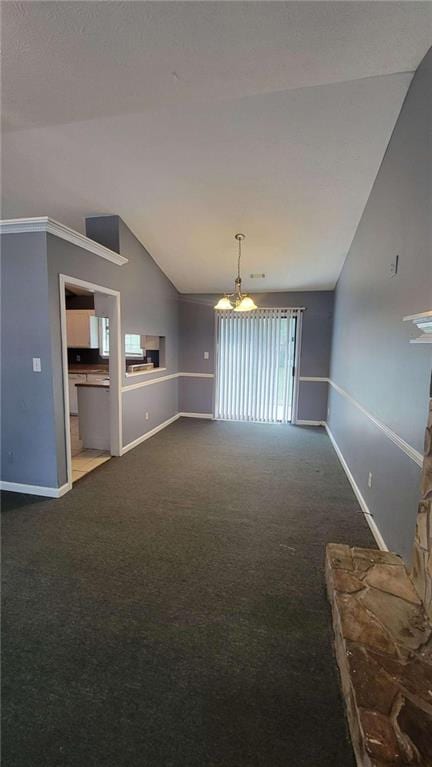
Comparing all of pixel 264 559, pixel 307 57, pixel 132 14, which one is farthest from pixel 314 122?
pixel 264 559

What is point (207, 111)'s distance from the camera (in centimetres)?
237

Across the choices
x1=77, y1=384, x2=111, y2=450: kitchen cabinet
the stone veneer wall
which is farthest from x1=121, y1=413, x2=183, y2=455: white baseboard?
the stone veneer wall

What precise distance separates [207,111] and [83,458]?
3781 millimetres

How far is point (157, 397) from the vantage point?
17.6 feet

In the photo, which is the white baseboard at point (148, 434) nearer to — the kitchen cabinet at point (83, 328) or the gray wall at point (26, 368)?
the gray wall at point (26, 368)

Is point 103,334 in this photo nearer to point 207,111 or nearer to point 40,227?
point 40,227

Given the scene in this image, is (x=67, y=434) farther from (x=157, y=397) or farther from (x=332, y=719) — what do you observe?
(x=332, y=719)

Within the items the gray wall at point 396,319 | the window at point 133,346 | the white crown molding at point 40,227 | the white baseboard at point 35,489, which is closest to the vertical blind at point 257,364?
the window at point 133,346

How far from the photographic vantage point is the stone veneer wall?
5.01 feet

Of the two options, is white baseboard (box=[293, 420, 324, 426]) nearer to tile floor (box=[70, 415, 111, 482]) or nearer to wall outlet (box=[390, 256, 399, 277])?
tile floor (box=[70, 415, 111, 482])

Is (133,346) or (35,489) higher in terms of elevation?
(133,346)

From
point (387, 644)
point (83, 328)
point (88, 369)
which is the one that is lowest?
point (387, 644)

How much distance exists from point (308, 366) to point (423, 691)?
16.4ft

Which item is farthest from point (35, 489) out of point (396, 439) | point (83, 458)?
point (396, 439)
